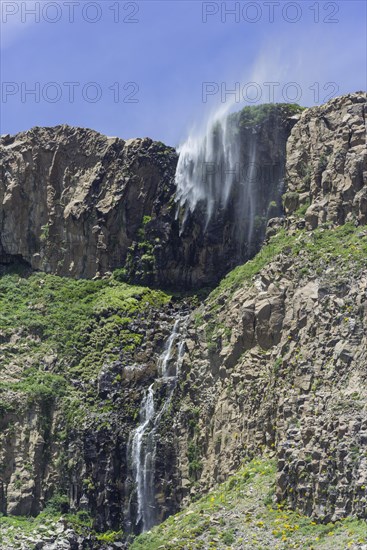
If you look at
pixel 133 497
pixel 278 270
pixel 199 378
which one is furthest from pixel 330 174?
pixel 133 497

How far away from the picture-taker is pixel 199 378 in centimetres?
7919

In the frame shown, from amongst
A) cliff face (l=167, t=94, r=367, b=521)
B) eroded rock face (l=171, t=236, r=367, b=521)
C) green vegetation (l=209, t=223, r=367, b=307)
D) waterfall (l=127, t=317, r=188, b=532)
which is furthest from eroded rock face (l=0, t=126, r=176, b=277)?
waterfall (l=127, t=317, r=188, b=532)

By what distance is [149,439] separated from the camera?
7938 centimetres

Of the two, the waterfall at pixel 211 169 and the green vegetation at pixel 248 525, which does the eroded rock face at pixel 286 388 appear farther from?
the waterfall at pixel 211 169

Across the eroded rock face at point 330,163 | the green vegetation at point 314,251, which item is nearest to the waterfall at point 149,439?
the green vegetation at point 314,251

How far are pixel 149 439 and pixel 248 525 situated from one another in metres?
12.7

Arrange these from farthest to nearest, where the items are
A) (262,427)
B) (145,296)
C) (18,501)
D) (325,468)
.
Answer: (145,296) → (18,501) → (262,427) → (325,468)

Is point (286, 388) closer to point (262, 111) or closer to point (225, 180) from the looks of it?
point (225, 180)

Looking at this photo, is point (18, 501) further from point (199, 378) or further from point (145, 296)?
point (145, 296)

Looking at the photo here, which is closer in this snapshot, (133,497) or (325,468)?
(325,468)

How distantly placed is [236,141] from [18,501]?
89.7 feet

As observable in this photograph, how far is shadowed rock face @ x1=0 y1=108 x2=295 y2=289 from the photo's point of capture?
91.5 metres

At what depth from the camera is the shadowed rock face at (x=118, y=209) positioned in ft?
300

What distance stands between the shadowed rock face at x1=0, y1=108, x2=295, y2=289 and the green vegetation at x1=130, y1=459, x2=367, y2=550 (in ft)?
71.0
